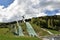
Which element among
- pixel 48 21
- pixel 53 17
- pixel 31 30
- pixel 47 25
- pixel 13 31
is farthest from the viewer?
pixel 53 17

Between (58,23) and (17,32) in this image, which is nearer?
(17,32)

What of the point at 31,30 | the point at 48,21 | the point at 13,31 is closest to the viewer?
the point at 13,31

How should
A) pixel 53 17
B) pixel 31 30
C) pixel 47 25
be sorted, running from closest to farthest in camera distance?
pixel 31 30
pixel 47 25
pixel 53 17

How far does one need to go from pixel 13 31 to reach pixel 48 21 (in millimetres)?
35983

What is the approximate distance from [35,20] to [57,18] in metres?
17.5

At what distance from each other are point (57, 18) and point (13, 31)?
4797 centimetres

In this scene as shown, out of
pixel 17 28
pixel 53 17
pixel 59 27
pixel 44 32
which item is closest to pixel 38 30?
pixel 44 32

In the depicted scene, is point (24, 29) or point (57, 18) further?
point (57, 18)

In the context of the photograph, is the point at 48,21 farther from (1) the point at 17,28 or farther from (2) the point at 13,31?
(2) the point at 13,31

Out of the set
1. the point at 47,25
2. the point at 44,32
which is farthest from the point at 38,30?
the point at 47,25

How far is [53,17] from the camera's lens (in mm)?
105750

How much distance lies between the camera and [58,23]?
9794 cm

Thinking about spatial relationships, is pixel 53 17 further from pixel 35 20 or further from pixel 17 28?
pixel 17 28

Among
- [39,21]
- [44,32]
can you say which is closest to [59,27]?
[39,21]
